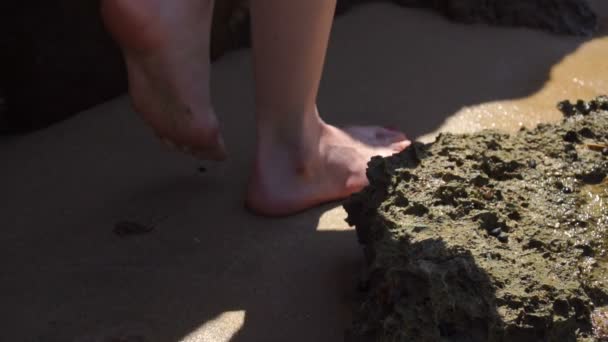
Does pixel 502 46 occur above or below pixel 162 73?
below

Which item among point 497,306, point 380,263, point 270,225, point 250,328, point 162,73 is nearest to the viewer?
point 497,306

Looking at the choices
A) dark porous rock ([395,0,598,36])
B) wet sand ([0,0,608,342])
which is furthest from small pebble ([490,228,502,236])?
dark porous rock ([395,0,598,36])

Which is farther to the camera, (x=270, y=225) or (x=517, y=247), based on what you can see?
(x=270, y=225)

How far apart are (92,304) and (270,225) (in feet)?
1.71

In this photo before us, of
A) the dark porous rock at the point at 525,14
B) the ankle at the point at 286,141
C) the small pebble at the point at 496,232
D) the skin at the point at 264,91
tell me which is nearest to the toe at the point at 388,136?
the skin at the point at 264,91

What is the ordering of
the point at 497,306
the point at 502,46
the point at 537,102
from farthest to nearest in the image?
the point at 502,46 < the point at 537,102 < the point at 497,306

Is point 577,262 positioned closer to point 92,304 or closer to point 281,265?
point 281,265

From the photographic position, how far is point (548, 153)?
210 cm

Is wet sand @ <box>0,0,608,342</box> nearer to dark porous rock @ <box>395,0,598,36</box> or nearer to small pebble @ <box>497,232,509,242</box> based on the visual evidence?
dark porous rock @ <box>395,0,598,36</box>

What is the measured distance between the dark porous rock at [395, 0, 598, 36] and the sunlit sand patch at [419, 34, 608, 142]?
0.18m

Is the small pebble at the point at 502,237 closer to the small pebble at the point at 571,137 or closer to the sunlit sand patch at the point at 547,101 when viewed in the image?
the small pebble at the point at 571,137

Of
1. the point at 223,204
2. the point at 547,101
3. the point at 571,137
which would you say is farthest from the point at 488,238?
the point at 547,101

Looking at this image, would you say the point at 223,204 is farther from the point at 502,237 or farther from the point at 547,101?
the point at 547,101

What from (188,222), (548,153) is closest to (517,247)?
(548,153)
